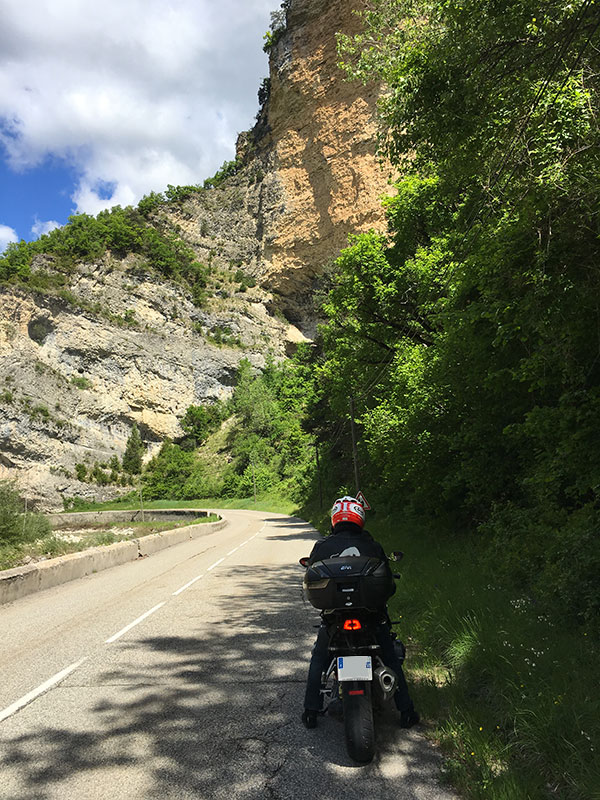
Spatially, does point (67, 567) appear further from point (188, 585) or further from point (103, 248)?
point (103, 248)

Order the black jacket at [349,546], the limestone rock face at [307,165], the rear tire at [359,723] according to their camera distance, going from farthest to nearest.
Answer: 1. the limestone rock face at [307,165]
2. the black jacket at [349,546]
3. the rear tire at [359,723]

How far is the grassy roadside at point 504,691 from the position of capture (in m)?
3.08

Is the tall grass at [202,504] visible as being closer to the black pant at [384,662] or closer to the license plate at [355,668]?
the black pant at [384,662]

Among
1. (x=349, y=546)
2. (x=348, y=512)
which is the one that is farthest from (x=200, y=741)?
(x=348, y=512)

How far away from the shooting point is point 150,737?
13.0 ft

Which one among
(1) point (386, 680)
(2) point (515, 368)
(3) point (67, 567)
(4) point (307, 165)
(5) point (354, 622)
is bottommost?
(3) point (67, 567)

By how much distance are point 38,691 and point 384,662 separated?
11.2 ft

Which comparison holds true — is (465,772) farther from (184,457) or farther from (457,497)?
(184,457)

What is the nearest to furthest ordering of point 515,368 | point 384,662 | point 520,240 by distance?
1. point 384,662
2. point 520,240
3. point 515,368

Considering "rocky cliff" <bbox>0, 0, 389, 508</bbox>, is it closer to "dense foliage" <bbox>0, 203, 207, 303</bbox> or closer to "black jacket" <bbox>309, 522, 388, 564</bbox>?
"dense foliage" <bbox>0, 203, 207, 303</bbox>

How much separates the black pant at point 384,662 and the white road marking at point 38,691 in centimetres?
260

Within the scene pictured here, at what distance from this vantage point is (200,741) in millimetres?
3857

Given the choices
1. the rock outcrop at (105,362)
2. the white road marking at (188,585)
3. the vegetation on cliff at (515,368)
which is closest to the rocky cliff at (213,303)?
the rock outcrop at (105,362)

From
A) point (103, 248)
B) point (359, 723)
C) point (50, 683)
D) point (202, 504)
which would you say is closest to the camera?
point (359, 723)
